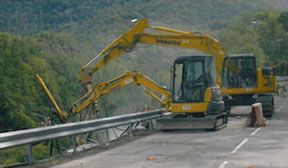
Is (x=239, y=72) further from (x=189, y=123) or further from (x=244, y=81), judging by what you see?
(x=189, y=123)

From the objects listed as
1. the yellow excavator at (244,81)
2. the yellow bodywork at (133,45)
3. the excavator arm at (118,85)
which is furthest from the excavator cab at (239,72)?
the excavator arm at (118,85)

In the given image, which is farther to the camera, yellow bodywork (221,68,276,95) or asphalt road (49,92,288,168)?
yellow bodywork (221,68,276,95)

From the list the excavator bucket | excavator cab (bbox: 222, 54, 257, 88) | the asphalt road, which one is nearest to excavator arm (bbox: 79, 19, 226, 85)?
excavator cab (bbox: 222, 54, 257, 88)

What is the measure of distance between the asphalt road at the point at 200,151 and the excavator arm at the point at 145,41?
909cm

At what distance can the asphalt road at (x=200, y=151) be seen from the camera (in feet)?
43.2

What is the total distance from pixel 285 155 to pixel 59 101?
97.8 m

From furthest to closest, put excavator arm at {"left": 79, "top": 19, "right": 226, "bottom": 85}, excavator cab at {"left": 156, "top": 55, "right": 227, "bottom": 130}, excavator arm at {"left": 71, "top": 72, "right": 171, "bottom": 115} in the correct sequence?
excavator arm at {"left": 79, "top": 19, "right": 226, "bottom": 85} < excavator arm at {"left": 71, "top": 72, "right": 171, "bottom": 115} < excavator cab at {"left": 156, "top": 55, "right": 227, "bottom": 130}

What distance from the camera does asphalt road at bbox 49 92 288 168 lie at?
13164 mm

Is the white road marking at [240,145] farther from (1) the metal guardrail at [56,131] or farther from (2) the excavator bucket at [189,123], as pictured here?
(1) the metal guardrail at [56,131]

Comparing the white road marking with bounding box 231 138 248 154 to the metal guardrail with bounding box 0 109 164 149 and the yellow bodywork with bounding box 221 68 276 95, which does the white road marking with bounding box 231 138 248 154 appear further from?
the yellow bodywork with bounding box 221 68 276 95

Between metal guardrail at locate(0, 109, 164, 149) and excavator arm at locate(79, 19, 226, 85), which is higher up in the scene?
excavator arm at locate(79, 19, 226, 85)

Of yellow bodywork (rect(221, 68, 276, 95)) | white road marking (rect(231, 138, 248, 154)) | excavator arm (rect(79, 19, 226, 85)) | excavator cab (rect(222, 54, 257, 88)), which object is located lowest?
white road marking (rect(231, 138, 248, 154))

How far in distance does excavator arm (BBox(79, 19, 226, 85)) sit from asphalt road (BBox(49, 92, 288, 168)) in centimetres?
909

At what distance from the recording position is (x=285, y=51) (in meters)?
114
